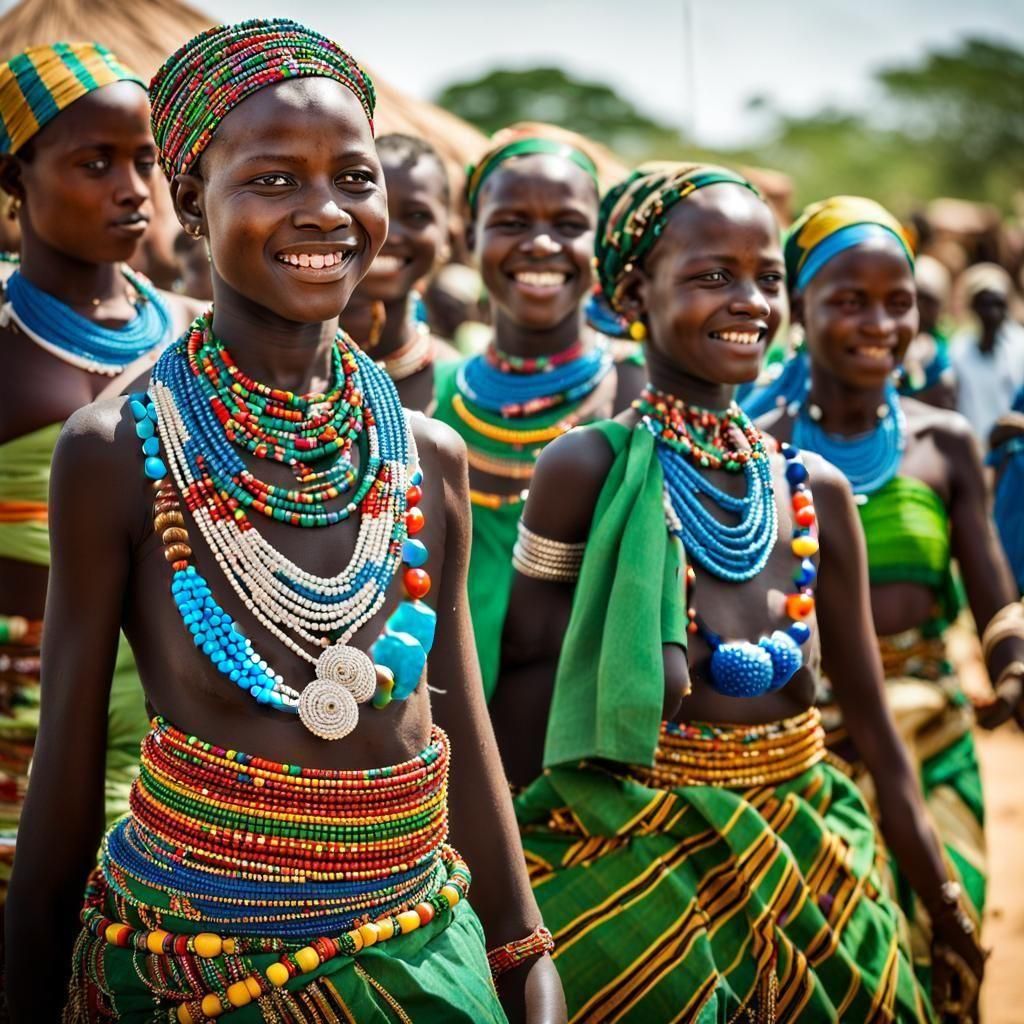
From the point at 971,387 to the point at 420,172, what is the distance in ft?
15.0

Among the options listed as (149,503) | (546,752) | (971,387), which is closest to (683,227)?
(546,752)

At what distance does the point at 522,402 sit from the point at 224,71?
2.28 metres

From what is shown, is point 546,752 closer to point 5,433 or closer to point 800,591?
point 800,591

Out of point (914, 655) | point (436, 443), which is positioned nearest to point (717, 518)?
point (436, 443)

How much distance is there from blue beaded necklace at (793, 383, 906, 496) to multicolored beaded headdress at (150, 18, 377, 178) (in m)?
2.39

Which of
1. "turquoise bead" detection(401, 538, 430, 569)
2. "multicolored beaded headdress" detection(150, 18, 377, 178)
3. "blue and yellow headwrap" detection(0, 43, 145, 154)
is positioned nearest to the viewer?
"multicolored beaded headdress" detection(150, 18, 377, 178)

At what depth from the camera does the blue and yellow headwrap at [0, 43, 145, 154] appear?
3588 mm

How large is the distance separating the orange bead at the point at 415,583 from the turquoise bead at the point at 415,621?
2 centimetres

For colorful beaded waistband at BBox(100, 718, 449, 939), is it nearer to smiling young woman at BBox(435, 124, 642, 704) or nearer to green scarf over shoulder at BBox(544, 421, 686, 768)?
green scarf over shoulder at BBox(544, 421, 686, 768)

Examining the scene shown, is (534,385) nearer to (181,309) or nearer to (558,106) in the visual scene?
(181,309)

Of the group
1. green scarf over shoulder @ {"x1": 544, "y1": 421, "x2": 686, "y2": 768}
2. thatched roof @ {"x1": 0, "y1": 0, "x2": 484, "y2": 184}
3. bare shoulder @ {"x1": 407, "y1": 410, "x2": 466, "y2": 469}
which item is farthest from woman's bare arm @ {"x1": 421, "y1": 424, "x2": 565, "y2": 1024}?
thatched roof @ {"x1": 0, "y1": 0, "x2": 484, "y2": 184}

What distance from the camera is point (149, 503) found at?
2.23 meters

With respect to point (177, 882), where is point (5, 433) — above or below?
above

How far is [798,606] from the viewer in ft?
10.4
